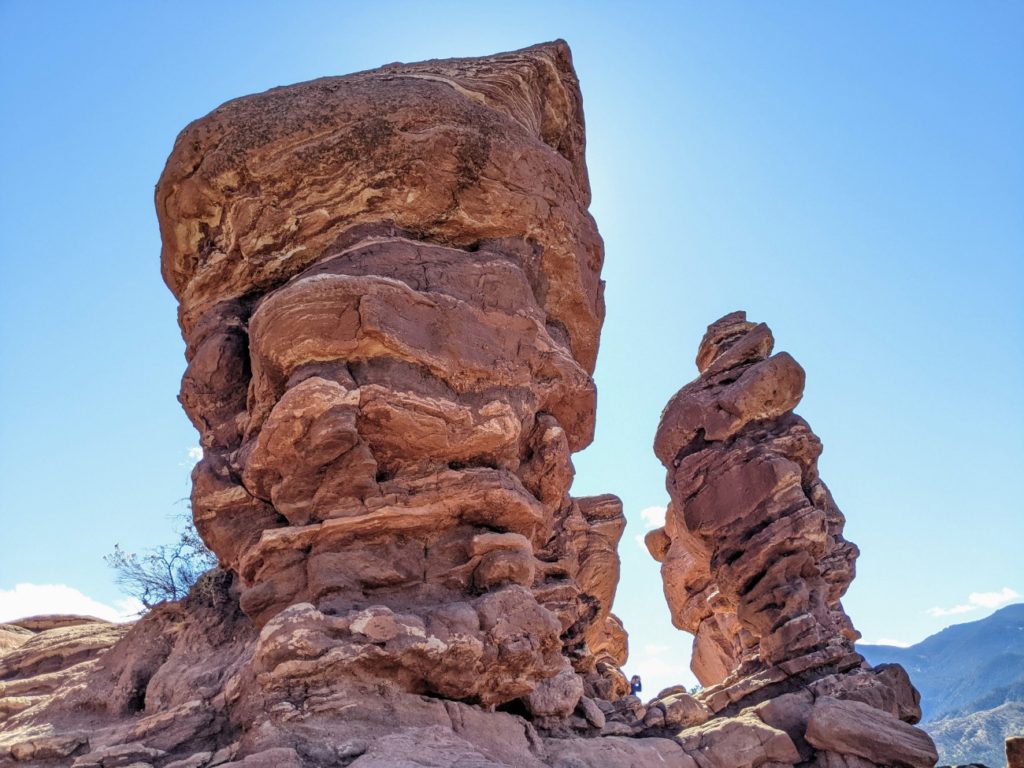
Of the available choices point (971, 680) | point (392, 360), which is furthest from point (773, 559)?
point (971, 680)

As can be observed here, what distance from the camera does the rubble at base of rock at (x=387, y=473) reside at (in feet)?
21.8

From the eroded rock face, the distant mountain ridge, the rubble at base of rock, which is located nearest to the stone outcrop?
the rubble at base of rock

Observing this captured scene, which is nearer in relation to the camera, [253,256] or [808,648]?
[253,256]

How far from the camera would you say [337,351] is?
778 cm

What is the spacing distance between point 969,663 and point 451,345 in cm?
9931

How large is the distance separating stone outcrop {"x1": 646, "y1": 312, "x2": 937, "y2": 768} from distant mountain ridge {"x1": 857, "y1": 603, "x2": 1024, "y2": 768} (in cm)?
4571

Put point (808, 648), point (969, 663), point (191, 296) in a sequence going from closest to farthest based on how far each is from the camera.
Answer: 1. point (191, 296)
2. point (808, 648)
3. point (969, 663)

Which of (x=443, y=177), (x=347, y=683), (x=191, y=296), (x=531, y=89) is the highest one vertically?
(x=531, y=89)

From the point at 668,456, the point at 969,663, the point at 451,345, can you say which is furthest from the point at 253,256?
the point at 969,663

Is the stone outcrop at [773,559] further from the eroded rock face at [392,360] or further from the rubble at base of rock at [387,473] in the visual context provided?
the eroded rock face at [392,360]

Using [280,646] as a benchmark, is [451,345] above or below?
above

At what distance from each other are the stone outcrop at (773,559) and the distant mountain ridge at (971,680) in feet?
150

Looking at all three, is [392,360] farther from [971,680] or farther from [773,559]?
[971,680]

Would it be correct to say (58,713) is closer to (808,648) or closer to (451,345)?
(451,345)
